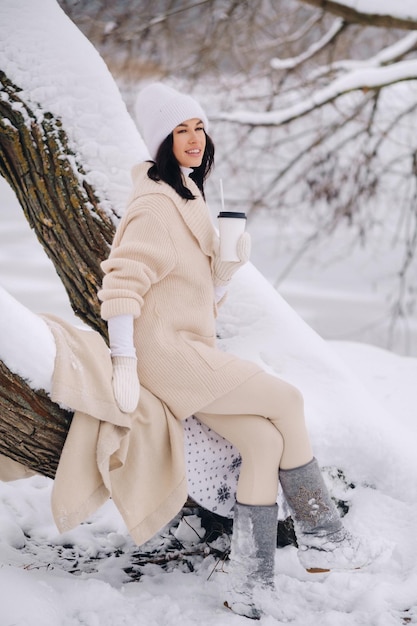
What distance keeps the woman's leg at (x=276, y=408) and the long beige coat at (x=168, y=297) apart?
34 mm

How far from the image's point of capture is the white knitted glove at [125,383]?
1.90m

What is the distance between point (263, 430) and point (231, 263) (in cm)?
49

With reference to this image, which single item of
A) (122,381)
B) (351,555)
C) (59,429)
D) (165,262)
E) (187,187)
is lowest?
(351,555)

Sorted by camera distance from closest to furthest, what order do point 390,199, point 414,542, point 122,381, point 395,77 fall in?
point 122,381, point 414,542, point 395,77, point 390,199

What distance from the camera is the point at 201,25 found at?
6.11 meters

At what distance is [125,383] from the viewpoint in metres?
1.92

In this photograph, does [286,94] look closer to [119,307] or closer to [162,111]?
[162,111]

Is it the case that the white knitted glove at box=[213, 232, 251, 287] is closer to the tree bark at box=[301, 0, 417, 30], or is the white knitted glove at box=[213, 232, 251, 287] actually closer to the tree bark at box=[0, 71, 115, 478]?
the tree bark at box=[0, 71, 115, 478]

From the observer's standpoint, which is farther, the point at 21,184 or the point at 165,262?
the point at 21,184

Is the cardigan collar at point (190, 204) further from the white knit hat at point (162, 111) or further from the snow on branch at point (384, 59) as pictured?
the snow on branch at point (384, 59)

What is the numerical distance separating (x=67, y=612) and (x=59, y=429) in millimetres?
523

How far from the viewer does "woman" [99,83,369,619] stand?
204 centimetres

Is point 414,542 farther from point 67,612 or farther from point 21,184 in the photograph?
point 21,184

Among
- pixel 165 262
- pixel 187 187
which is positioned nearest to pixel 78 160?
pixel 187 187
